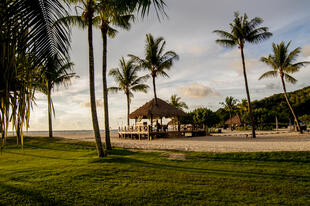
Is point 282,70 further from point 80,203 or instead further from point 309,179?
point 80,203

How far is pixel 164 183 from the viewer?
18.2ft

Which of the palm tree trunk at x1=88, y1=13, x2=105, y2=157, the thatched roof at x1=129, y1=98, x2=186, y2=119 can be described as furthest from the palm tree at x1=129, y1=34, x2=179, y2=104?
the palm tree trunk at x1=88, y1=13, x2=105, y2=157

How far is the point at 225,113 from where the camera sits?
6406 centimetres

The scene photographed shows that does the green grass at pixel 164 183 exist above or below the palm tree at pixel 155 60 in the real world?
below

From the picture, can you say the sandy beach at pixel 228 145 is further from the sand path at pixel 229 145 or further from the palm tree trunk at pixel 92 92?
the palm tree trunk at pixel 92 92

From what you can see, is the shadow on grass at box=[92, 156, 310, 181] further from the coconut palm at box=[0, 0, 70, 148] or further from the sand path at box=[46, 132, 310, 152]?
the coconut palm at box=[0, 0, 70, 148]

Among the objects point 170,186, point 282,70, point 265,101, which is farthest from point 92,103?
point 265,101

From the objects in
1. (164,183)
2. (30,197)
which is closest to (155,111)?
(164,183)

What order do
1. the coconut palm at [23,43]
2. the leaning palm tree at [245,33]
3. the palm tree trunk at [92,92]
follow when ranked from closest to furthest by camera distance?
the coconut palm at [23,43], the palm tree trunk at [92,92], the leaning palm tree at [245,33]

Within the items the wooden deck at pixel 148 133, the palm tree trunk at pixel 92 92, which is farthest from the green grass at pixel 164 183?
the wooden deck at pixel 148 133

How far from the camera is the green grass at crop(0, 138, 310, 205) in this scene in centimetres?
455

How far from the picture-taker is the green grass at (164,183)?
4.55 m

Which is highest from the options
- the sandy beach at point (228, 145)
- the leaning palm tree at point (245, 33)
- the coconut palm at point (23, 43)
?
the leaning palm tree at point (245, 33)

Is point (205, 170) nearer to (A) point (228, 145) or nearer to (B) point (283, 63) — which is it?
(A) point (228, 145)
